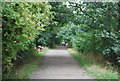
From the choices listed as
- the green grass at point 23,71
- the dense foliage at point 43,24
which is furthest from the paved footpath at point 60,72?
the dense foliage at point 43,24

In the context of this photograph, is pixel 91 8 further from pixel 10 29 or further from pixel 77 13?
pixel 10 29

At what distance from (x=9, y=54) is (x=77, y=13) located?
20.8 ft

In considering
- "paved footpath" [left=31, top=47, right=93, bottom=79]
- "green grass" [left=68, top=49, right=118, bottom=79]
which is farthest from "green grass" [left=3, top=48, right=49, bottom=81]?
"green grass" [left=68, top=49, right=118, bottom=79]

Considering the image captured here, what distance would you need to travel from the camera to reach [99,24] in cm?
1146

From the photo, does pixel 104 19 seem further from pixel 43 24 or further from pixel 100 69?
pixel 43 24

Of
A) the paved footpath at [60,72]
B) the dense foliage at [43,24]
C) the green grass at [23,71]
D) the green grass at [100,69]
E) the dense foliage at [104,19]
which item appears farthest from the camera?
the dense foliage at [104,19]

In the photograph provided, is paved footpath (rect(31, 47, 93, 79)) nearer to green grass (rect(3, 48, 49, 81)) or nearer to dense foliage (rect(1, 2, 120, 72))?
green grass (rect(3, 48, 49, 81))

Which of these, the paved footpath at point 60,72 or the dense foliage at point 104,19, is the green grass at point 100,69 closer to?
the paved footpath at point 60,72

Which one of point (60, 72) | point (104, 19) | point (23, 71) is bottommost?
point (60, 72)

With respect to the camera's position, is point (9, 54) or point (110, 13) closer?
point (9, 54)

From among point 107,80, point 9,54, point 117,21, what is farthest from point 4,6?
point 117,21

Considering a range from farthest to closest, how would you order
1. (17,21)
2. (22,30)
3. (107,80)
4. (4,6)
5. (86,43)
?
(86,43), (107,80), (22,30), (17,21), (4,6)

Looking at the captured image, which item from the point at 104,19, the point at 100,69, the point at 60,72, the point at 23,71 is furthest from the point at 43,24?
the point at 100,69

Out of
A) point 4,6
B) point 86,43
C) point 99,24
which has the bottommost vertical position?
point 86,43
